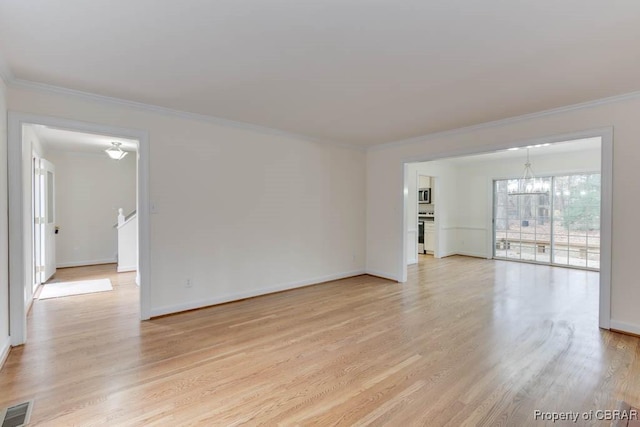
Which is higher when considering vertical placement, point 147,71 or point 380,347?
point 147,71

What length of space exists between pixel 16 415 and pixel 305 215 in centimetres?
380

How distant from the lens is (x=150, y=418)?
194 centimetres

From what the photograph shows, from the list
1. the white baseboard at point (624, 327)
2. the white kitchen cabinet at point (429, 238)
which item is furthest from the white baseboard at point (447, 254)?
the white baseboard at point (624, 327)

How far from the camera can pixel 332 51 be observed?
2.31 metres

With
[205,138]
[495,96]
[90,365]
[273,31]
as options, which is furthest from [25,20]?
[495,96]

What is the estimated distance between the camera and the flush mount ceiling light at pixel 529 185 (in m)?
7.11

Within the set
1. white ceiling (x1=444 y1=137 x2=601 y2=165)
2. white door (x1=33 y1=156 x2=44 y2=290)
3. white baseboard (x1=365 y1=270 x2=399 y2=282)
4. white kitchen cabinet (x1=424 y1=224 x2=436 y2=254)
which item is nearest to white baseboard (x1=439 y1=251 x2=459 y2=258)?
white kitchen cabinet (x1=424 y1=224 x2=436 y2=254)

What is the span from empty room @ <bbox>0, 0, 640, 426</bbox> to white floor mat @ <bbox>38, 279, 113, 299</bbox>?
60mm

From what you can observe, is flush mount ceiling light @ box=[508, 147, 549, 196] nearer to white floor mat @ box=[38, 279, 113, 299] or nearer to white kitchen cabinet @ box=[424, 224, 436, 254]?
white kitchen cabinet @ box=[424, 224, 436, 254]

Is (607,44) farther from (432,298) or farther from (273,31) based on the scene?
(432,298)

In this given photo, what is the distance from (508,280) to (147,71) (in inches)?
242

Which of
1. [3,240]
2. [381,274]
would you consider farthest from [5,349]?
[381,274]

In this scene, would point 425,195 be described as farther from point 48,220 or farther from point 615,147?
point 48,220

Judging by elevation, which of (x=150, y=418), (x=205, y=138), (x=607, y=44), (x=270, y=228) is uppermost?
(x=607, y=44)
